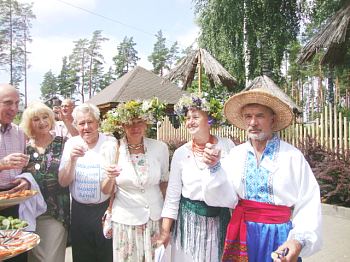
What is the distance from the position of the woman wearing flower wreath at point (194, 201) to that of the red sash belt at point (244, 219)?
0.24 meters

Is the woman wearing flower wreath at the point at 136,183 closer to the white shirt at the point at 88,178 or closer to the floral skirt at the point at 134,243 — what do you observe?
the floral skirt at the point at 134,243

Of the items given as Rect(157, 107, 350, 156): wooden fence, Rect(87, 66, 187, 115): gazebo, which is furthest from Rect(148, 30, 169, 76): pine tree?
Rect(157, 107, 350, 156): wooden fence

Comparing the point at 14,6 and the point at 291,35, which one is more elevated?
the point at 14,6

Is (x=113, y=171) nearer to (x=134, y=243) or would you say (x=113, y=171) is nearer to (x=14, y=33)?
(x=134, y=243)

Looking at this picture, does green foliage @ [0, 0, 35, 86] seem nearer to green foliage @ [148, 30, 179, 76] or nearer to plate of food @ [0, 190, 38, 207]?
green foliage @ [148, 30, 179, 76]

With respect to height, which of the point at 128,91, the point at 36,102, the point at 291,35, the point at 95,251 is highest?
the point at 291,35

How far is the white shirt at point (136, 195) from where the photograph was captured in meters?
2.87

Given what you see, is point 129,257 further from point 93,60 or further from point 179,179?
point 93,60

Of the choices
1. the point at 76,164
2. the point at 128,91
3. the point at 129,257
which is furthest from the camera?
the point at 128,91

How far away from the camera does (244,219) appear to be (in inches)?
94.3

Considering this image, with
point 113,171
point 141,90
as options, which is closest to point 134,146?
point 113,171

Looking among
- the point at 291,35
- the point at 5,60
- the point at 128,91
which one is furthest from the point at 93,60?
the point at 291,35

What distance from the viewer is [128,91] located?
1841 centimetres

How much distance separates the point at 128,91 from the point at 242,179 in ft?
53.9
